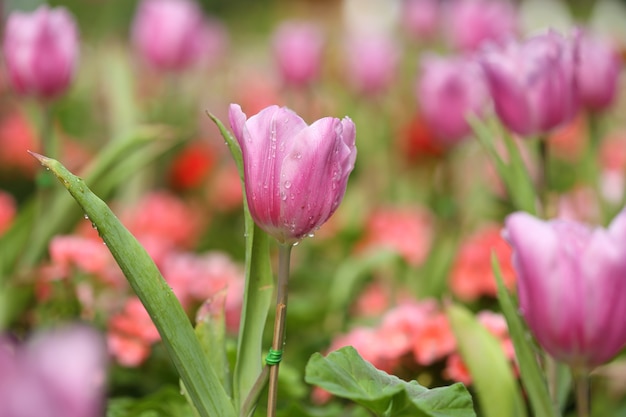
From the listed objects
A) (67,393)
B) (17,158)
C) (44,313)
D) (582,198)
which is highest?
(17,158)

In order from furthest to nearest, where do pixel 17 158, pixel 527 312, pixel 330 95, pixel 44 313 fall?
pixel 330 95 < pixel 17 158 < pixel 44 313 < pixel 527 312

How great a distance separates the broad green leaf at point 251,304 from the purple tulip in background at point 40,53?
636 millimetres

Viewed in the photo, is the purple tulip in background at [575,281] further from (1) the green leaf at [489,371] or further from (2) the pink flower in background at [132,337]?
(2) the pink flower in background at [132,337]

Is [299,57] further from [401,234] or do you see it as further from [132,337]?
[132,337]

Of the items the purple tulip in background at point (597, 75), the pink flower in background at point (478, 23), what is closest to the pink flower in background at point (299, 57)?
the pink flower in background at point (478, 23)

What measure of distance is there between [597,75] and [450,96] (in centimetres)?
28

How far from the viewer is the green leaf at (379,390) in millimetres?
665

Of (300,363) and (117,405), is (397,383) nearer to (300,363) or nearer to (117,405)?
(117,405)

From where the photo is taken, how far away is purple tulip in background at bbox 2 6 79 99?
A: 1.25 meters

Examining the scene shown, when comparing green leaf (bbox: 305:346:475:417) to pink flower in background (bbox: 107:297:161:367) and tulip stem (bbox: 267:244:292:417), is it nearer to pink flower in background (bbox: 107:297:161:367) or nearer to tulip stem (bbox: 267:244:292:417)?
tulip stem (bbox: 267:244:292:417)

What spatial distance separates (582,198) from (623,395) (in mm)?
592

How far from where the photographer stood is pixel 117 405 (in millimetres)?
884

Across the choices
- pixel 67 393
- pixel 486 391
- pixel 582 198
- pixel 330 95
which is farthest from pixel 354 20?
pixel 67 393

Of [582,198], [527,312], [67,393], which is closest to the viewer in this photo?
[67,393]
